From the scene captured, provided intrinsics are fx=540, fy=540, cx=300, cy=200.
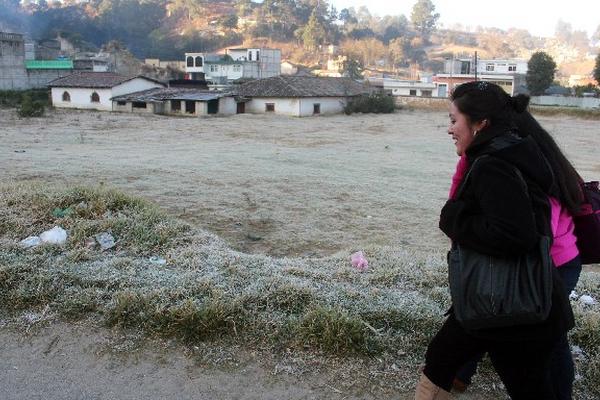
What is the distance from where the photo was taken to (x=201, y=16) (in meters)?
92.9

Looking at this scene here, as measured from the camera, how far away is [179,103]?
3112cm

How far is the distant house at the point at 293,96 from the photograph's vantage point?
33.2 meters

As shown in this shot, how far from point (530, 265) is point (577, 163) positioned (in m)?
16.2

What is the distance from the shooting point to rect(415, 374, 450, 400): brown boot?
1.98 meters

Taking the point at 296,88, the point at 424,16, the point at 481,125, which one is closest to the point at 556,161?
the point at 481,125

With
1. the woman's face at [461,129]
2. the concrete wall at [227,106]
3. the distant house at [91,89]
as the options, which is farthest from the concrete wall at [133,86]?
the woman's face at [461,129]

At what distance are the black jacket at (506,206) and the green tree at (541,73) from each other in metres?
45.1

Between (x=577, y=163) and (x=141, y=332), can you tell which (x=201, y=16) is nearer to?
(x=577, y=163)

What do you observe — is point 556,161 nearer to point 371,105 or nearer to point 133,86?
point 371,105

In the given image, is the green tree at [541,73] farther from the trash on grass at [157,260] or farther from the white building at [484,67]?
the trash on grass at [157,260]

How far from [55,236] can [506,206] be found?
145 inches

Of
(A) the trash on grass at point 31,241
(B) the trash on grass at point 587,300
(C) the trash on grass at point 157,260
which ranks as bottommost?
(B) the trash on grass at point 587,300

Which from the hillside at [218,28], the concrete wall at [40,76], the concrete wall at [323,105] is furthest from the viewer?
the hillside at [218,28]

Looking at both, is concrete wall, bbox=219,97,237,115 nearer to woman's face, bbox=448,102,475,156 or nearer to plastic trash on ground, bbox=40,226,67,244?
plastic trash on ground, bbox=40,226,67,244
